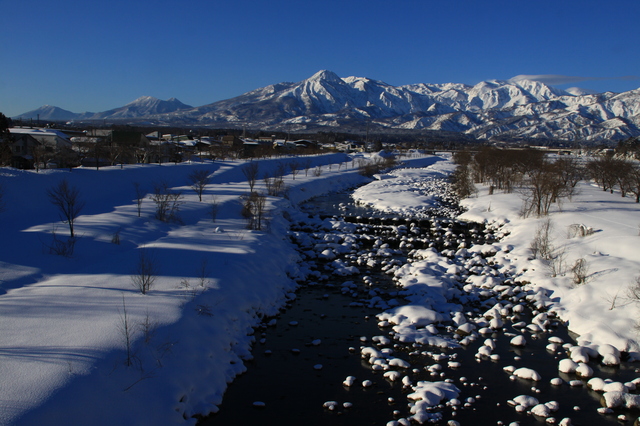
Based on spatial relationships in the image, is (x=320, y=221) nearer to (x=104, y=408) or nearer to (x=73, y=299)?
(x=73, y=299)

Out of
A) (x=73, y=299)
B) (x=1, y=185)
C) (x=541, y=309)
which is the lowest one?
(x=541, y=309)

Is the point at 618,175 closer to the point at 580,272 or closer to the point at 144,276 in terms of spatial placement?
the point at 580,272

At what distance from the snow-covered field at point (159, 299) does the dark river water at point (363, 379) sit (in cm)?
58

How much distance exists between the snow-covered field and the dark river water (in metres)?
0.58

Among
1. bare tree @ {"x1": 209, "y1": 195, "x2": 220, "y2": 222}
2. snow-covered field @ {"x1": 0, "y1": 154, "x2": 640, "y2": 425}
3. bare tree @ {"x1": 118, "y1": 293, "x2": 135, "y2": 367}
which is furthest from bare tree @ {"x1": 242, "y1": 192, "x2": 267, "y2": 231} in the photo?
bare tree @ {"x1": 118, "y1": 293, "x2": 135, "y2": 367}

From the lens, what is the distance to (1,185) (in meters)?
22.2

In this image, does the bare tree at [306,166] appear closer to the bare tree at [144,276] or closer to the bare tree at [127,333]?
the bare tree at [144,276]

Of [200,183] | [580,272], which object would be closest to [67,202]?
[200,183]

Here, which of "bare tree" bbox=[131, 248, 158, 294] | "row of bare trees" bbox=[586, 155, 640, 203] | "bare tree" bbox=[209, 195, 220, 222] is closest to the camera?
"bare tree" bbox=[131, 248, 158, 294]

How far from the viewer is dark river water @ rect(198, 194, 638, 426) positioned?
8.09 metres

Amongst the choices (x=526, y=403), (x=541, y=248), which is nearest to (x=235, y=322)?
(x=526, y=403)

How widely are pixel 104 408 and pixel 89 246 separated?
992 centimetres

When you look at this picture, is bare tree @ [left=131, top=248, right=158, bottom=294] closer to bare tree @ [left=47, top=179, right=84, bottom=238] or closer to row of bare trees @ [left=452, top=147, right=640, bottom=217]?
bare tree @ [left=47, top=179, right=84, bottom=238]

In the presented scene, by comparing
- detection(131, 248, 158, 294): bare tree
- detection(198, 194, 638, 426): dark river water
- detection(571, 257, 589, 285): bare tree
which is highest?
detection(131, 248, 158, 294): bare tree
